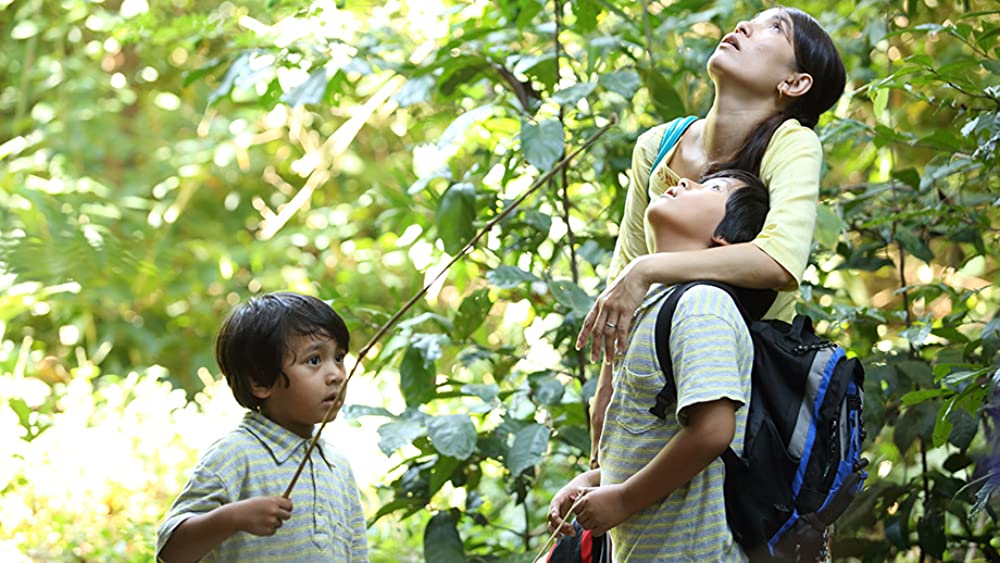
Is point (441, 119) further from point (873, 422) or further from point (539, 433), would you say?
point (873, 422)

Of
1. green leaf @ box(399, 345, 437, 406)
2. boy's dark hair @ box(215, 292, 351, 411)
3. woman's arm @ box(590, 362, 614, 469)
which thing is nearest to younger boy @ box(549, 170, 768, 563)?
woman's arm @ box(590, 362, 614, 469)

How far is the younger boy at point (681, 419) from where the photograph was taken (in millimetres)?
1359

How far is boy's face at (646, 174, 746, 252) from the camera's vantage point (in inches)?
60.6

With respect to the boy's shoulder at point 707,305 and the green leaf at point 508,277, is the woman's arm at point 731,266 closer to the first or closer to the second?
the boy's shoulder at point 707,305

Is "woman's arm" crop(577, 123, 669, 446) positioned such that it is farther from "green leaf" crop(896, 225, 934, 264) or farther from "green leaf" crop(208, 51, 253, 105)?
"green leaf" crop(208, 51, 253, 105)

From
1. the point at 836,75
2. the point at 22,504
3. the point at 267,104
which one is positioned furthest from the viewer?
the point at 22,504

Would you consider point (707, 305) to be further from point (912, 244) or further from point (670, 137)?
point (912, 244)

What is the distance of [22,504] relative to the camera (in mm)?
3158

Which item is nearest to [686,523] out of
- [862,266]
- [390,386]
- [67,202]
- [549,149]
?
[549,149]

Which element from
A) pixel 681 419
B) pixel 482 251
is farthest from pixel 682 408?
pixel 482 251

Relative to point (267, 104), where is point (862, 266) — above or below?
below

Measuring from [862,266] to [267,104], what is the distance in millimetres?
1381

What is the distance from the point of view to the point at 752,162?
5.50 ft

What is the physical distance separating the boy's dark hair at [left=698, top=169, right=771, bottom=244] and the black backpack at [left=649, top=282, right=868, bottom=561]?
0.53ft
